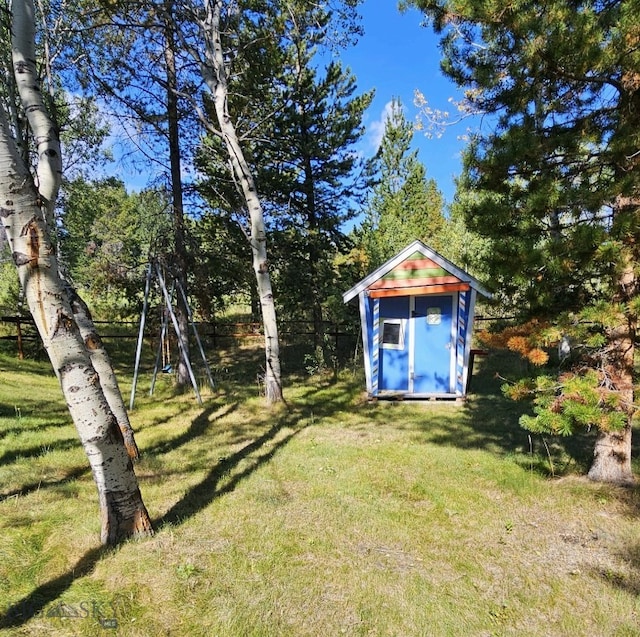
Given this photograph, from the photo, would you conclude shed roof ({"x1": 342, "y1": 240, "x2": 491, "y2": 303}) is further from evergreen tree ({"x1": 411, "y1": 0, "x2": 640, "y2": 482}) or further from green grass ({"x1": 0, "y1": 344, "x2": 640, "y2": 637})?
evergreen tree ({"x1": 411, "y1": 0, "x2": 640, "y2": 482})

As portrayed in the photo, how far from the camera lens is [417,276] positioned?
8641 mm

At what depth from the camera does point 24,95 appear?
3852 mm

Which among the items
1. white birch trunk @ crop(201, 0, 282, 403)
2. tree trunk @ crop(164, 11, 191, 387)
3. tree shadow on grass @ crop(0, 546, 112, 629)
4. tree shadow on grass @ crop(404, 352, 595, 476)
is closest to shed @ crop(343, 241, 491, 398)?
tree shadow on grass @ crop(404, 352, 595, 476)

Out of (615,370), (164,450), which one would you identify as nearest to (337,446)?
(164,450)

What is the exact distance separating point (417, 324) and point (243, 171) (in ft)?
15.4

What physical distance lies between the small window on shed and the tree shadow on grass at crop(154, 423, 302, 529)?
3.35 meters

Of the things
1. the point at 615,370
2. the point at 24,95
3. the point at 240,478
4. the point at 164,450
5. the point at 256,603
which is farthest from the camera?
the point at 164,450

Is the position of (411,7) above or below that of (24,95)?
above

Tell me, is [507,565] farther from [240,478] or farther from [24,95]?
[24,95]

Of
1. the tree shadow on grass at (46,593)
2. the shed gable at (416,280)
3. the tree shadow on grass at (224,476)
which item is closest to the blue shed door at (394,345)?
the shed gable at (416,280)

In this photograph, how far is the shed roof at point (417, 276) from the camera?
834 centimetres

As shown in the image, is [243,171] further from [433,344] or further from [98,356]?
[433,344]

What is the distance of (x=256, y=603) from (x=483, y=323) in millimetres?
14158

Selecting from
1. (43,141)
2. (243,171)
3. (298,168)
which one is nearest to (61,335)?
(43,141)
